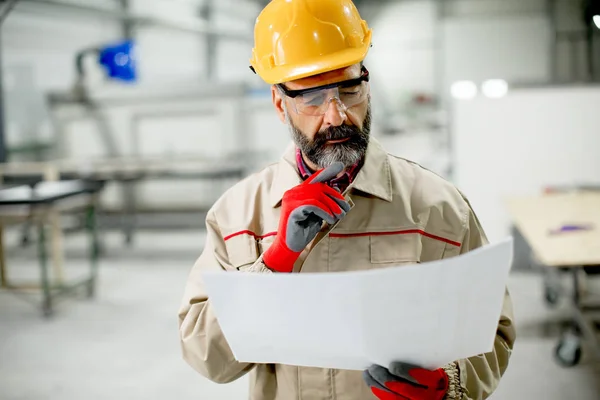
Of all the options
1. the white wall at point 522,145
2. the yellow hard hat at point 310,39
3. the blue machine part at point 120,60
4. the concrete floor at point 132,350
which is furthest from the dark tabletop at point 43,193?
the yellow hard hat at point 310,39

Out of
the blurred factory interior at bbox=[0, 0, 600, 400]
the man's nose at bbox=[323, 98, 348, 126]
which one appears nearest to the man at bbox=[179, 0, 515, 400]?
the man's nose at bbox=[323, 98, 348, 126]

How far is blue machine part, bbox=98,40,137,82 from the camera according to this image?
5.52m

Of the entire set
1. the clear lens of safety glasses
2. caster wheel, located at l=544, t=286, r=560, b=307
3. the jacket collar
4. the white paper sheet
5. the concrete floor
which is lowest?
the concrete floor

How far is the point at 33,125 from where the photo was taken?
22.5 feet

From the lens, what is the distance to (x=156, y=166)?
18.3ft

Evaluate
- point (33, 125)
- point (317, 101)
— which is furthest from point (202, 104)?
point (317, 101)

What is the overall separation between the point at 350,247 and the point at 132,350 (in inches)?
101

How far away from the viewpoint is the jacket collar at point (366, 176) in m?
1.08

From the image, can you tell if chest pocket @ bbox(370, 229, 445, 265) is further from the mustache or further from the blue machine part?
the blue machine part

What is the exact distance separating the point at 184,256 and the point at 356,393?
4.35 metres

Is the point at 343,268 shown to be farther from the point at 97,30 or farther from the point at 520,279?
the point at 97,30

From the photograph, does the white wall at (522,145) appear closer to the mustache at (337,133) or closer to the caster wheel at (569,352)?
the caster wheel at (569,352)

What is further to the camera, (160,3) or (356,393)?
(160,3)

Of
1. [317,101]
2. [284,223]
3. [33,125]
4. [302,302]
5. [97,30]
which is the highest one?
[97,30]
